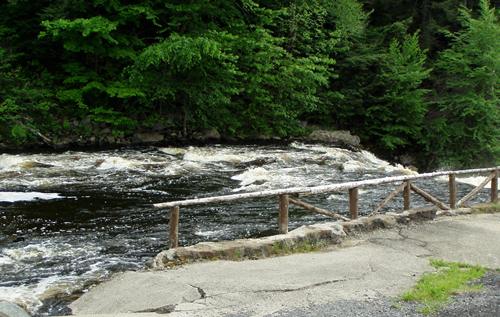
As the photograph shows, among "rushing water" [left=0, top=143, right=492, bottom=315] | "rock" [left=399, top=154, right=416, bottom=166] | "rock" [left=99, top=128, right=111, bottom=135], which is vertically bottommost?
"rock" [left=399, top=154, right=416, bottom=166]

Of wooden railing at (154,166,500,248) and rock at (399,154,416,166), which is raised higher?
wooden railing at (154,166,500,248)

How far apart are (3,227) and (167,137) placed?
49.9 ft

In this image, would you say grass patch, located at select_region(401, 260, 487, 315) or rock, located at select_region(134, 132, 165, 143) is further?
rock, located at select_region(134, 132, 165, 143)

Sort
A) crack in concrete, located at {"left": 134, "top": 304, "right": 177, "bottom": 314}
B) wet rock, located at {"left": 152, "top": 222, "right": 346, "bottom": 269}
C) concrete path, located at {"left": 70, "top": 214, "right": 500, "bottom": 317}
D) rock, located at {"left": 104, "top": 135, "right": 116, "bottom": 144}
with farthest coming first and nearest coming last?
rock, located at {"left": 104, "top": 135, "right": 116, "bottom": 144} < wet rock, located at {"left": 152, "top": 222, "right": 346, "bottom": 269} < concrete path, located at {"left": 70, "top": 214, "right": 500, "bottom": 317} < crack in concrete, located at {"left": 134, "top": 304, "right": 177, "bottom": 314}

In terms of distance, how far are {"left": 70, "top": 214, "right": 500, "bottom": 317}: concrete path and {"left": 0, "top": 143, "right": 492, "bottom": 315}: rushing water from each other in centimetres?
116

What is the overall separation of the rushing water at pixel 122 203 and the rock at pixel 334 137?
5.82 meters

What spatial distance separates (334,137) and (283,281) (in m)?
24.4

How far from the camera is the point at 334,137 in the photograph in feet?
101

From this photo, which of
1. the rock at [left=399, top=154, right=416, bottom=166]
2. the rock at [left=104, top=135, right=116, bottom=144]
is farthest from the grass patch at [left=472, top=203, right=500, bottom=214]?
the rock at [left=399, top=154, right=416, bottom=166]

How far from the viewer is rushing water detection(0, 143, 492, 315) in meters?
8.72

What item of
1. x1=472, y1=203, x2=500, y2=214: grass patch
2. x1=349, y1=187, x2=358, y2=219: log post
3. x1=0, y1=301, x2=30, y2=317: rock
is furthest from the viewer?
x1=472, y1=203, x2=500, y2=214: grass patch

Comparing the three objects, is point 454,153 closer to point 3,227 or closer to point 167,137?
point 167,137

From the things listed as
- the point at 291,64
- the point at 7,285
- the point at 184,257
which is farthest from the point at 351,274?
the point at 291,64

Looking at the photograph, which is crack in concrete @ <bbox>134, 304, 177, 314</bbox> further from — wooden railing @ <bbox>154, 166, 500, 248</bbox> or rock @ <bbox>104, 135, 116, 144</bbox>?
rock @ <bbox>104, 135, 116, 144</bbox>
